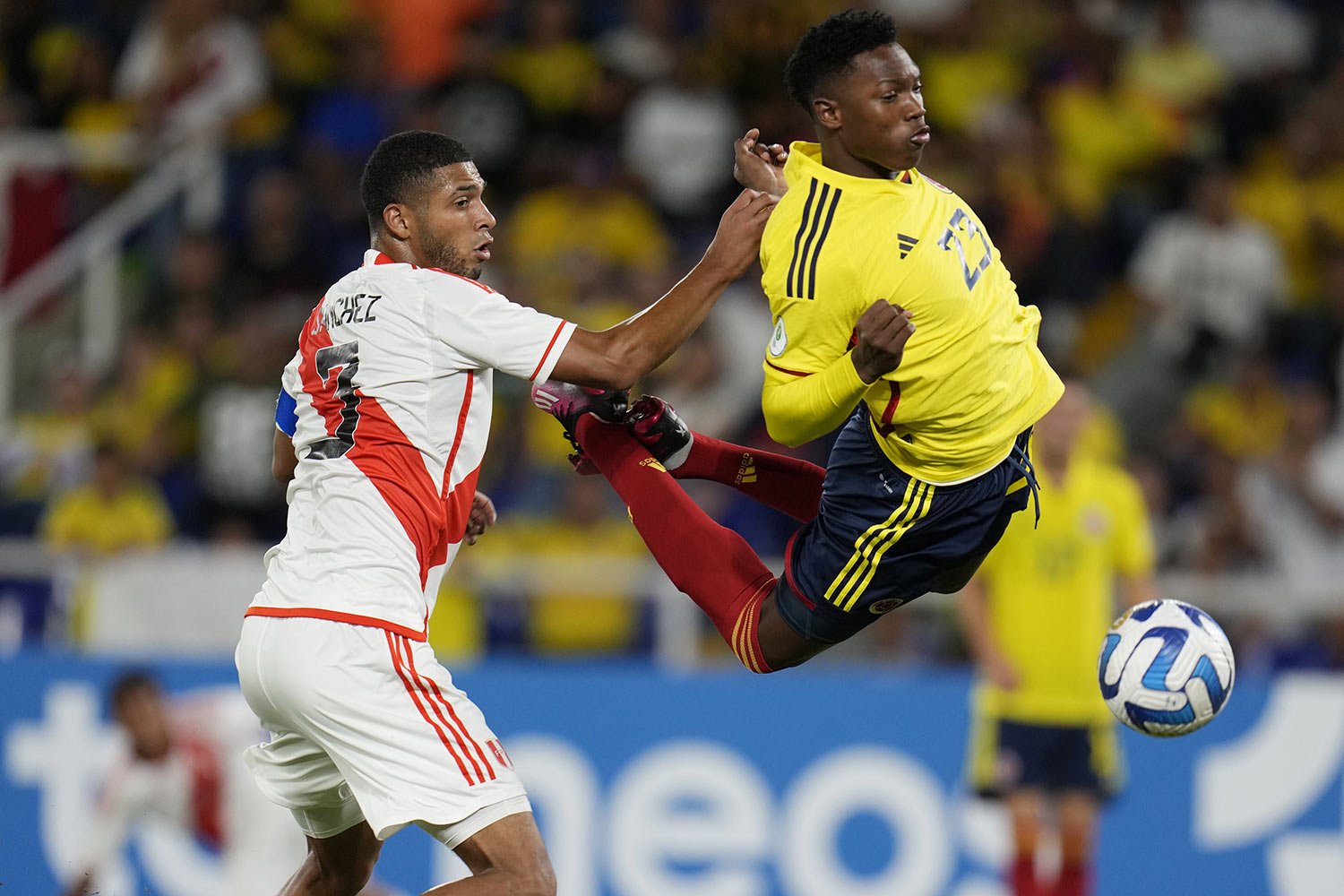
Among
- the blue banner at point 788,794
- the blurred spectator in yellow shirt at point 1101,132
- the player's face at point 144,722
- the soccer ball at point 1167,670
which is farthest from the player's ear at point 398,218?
the blurred spectator in yellow shirt at point 1101,132

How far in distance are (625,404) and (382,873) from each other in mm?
4346

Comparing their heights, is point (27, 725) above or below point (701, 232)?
below

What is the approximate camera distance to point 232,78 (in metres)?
13.1

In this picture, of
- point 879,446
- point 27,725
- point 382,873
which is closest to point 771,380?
point 879,446

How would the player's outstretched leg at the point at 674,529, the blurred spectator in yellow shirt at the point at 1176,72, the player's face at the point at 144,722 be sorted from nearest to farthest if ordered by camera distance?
the player's outstretched leg at the point at 674,529 → the player's face at the point at 144,722 → the blurred spectator in yellow shirt at the point at 1176,72

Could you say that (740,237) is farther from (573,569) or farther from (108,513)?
(108,513)

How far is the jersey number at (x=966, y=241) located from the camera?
5473 millimetres

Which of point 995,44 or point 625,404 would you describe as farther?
point 995,44

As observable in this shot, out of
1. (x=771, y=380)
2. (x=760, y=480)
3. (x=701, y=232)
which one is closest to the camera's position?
(x=771, y=380)

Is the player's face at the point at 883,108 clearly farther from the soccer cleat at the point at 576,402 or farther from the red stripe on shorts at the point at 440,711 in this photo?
the red stripe on shorts at the point at 440,711

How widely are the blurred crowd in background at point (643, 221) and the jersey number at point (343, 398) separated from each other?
4523 millimetres

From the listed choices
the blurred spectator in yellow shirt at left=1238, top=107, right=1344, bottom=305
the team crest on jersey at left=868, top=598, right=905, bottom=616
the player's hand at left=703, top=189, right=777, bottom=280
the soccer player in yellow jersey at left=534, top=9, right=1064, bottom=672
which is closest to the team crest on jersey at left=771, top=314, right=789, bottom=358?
the soccer player in yellow jersey at left=534, top=9, right=1064, bottom=672

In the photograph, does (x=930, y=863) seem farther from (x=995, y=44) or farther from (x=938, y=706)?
(x=995, y=44)

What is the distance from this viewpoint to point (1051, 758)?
917cm
